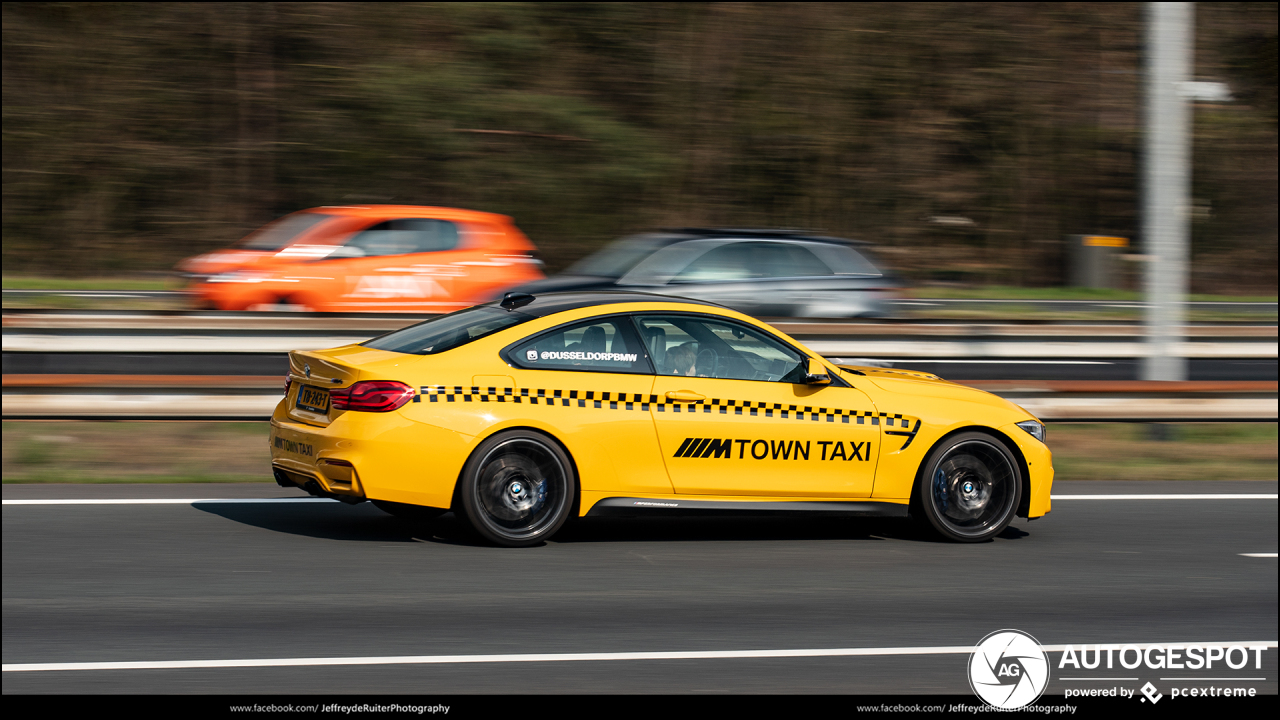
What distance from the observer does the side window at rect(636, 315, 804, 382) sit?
301 inches

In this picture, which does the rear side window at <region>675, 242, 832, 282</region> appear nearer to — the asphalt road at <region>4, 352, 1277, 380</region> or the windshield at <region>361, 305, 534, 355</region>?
the asphalt road at <region>4, 352, 1277, 380</region>

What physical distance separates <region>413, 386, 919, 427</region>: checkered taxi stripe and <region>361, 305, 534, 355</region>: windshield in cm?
33

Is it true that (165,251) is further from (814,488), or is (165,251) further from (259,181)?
(814,488)

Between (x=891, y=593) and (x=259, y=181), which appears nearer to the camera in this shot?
(x=891, y=593)

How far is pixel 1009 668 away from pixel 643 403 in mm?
2607

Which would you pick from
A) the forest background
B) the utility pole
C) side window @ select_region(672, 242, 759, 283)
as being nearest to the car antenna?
the utility pole

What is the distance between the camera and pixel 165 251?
83.5 ft

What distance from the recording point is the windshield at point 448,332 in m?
7.44

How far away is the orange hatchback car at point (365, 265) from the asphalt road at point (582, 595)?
22.4 feet

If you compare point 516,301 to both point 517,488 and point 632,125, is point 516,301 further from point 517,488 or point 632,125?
point 632,125

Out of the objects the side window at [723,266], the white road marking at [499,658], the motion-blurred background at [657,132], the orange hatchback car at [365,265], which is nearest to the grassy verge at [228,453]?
the white road marking at [499,658]

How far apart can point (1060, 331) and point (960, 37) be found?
18.5m
